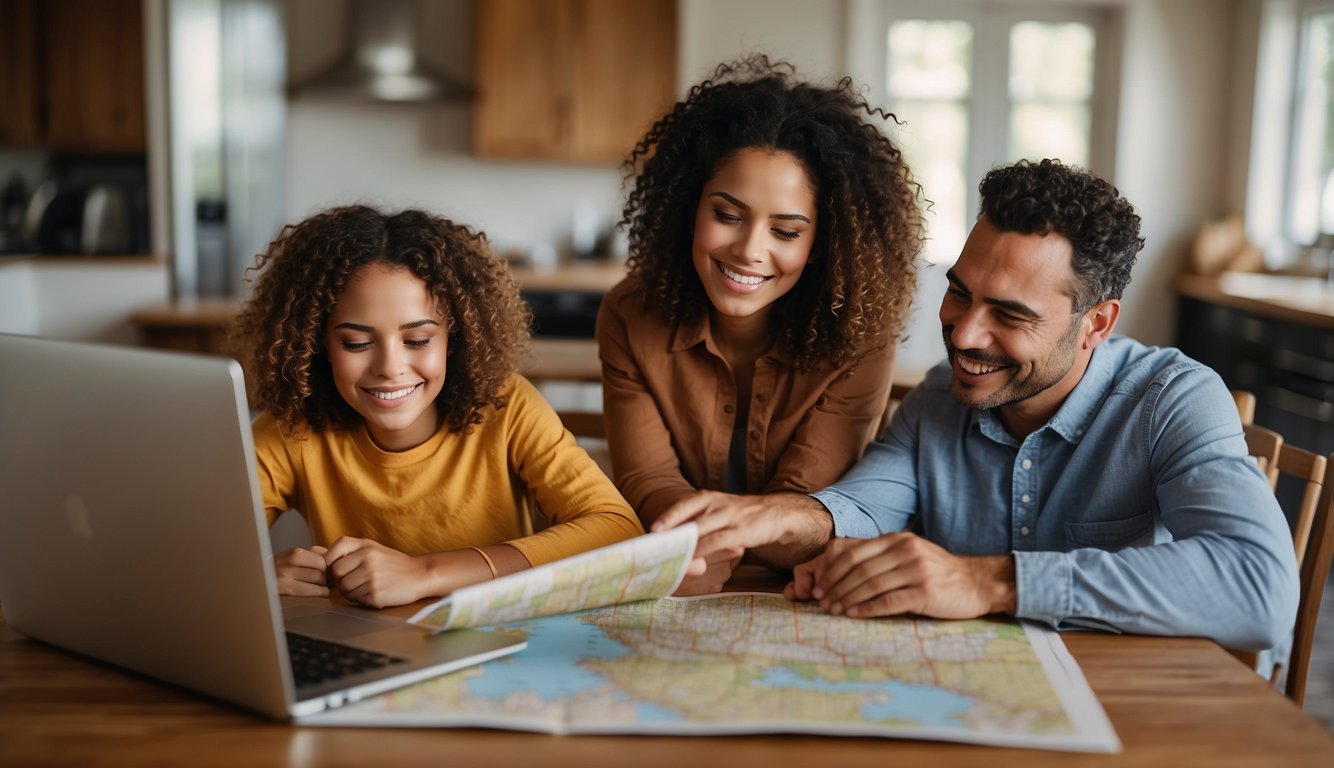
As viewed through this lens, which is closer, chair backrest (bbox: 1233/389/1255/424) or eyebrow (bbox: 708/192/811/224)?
eyebrow (bbox: 708/192/811/224)

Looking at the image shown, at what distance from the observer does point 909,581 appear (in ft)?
4.11

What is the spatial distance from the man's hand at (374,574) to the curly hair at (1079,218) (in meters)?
0.79

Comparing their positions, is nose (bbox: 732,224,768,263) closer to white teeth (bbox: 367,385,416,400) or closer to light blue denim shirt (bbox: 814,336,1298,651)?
light blue denim shirt (bbox: 814,336,1298,651)

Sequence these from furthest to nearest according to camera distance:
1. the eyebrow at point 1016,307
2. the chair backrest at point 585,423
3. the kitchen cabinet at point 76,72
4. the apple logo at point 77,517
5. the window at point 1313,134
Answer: the window at point 1313,134 → the kitchen cabinet at point 76,72 → the chair backrest at point 585,423 → the eyebrow at point 1016,307 → the apple logo at point 77,517

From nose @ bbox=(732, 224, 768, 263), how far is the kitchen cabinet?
3895 millimetres

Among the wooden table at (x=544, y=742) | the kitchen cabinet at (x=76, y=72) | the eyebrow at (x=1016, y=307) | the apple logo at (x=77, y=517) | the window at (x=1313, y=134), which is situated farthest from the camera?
the window at (x=1313, y=134)

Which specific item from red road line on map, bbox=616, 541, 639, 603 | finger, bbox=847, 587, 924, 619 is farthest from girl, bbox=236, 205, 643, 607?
finger, bbox=847, 587, 924, 619

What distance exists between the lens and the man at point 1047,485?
1.25 meters

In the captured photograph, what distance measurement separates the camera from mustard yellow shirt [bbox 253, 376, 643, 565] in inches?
63.1

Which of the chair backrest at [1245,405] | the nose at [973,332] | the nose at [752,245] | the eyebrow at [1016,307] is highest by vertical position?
the nose at [752,245]

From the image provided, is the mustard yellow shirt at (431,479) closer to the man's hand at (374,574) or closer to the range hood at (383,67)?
the man's hand at (374,574)

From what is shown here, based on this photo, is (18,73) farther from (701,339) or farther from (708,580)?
(708,580)

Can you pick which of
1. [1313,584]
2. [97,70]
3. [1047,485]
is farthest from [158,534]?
[97,70]

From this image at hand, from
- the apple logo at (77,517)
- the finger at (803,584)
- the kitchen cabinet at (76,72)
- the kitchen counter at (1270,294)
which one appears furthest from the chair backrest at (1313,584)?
the kitchen cabinet at (76,72)
